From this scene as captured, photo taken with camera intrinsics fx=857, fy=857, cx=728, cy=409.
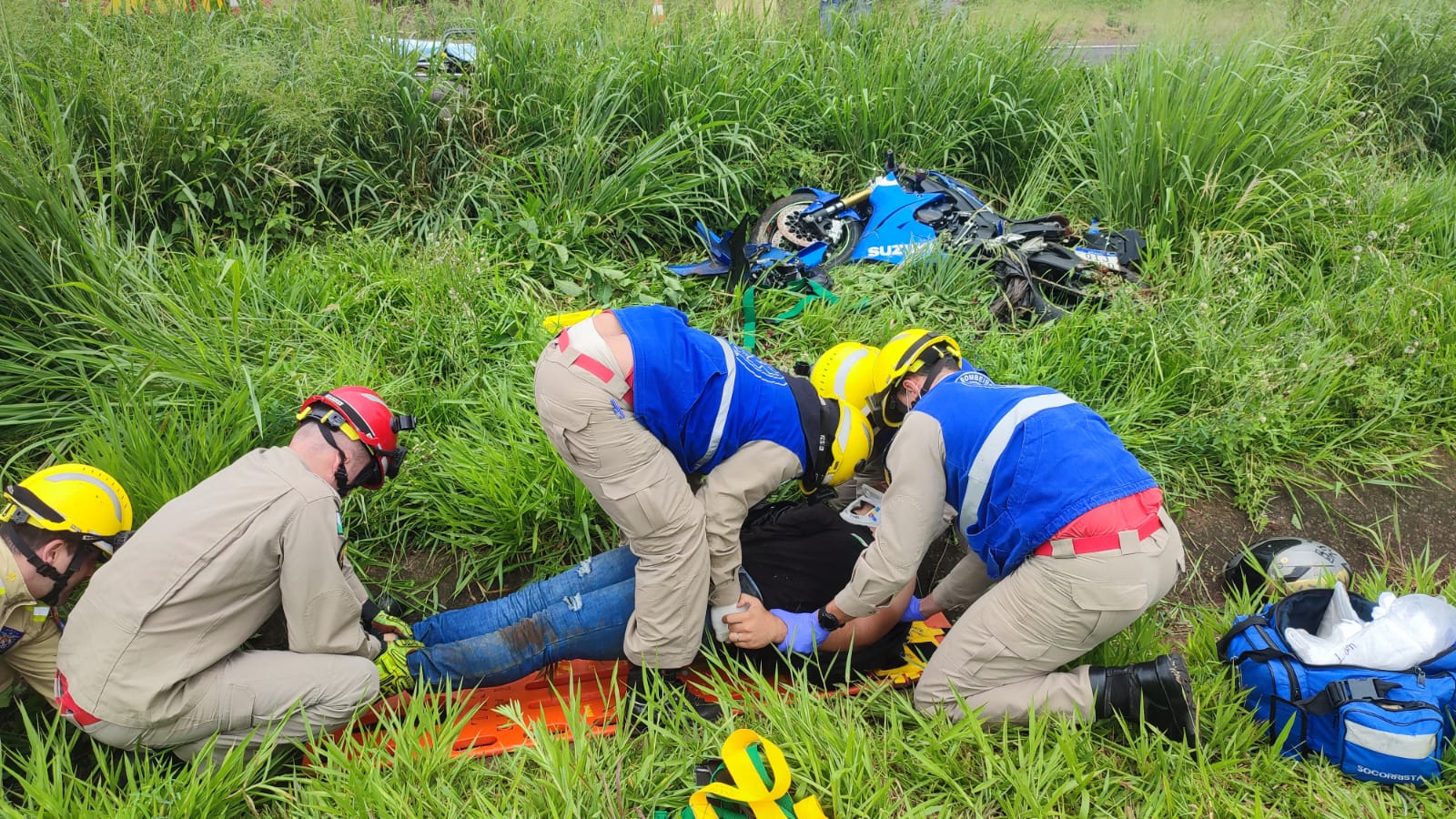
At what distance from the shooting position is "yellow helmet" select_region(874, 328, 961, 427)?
2.71 m

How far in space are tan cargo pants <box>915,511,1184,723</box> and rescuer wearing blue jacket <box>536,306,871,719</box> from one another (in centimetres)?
65

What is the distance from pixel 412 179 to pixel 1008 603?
3.73m

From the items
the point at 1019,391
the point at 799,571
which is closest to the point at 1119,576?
the point at 1019,391

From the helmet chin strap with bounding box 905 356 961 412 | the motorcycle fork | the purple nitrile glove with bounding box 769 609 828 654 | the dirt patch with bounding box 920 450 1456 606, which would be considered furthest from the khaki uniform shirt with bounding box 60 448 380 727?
the motorcycle fork

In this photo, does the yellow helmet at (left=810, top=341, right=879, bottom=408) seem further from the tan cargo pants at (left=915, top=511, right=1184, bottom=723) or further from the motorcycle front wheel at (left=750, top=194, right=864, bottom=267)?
the motorcycle front wheel at (left=750, top=194, right=864, bottom=267)

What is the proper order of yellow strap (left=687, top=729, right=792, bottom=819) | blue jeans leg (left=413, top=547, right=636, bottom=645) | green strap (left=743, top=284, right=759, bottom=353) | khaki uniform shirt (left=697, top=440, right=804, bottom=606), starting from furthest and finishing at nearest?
green strap (left=743, top=284, right=759, bottom=353) → blue jeans leg (left=413, top=547, right=636, bottom=645) → khaki uniform shirt (left=697, top=440, right=804, bottom=606) → yellow strap (left=687, top=729, right=792, bottom=819)

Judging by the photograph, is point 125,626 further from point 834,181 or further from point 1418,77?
point 1418,77

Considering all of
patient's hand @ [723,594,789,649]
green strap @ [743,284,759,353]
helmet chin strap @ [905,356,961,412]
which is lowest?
patient's hand @ [723,594,789,649]

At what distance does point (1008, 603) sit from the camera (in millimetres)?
2596

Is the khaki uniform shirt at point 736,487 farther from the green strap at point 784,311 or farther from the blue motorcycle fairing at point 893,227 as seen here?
the blue motorcycle fairing at point 893,227

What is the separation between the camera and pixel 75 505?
2.49 metres

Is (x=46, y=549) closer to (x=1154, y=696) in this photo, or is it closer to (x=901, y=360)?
(x=901, y=360)

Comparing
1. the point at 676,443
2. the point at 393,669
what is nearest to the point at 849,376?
the point at 676,443

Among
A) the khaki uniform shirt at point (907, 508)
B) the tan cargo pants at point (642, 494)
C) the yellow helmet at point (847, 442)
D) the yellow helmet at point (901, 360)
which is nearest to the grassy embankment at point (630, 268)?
the tan cargo pants at point (642, 494)
